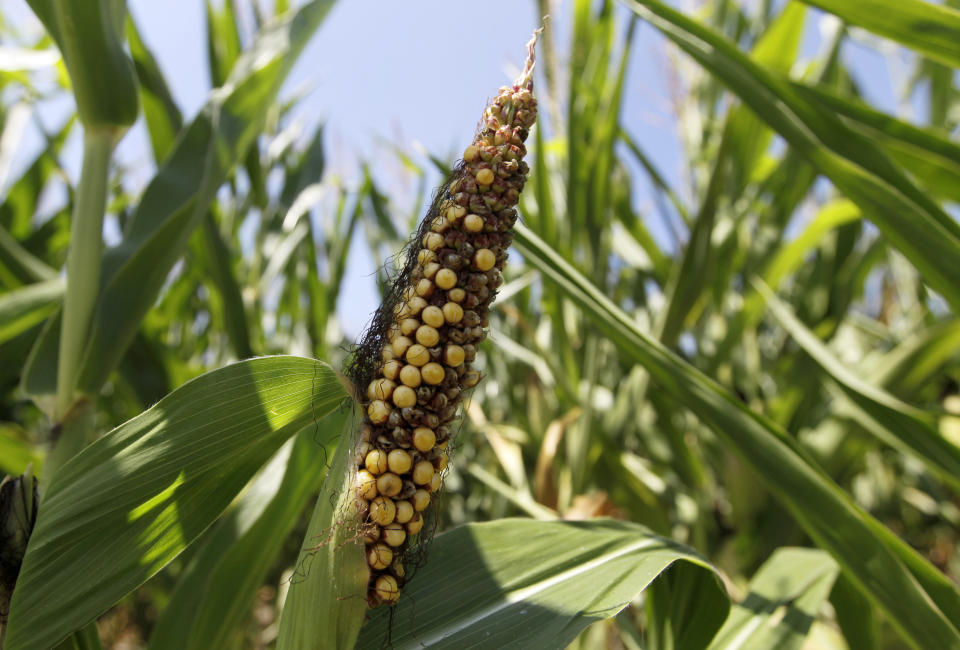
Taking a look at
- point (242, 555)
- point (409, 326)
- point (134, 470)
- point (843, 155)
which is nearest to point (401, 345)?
point (409, 326)

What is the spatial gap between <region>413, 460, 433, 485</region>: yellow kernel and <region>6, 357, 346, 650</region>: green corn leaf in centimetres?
9

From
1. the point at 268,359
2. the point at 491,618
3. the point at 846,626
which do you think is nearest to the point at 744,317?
the point at 846,626

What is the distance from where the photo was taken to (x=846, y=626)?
0.75 metres

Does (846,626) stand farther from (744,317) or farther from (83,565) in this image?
(83,565)

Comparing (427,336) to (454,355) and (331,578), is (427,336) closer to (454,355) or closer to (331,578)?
(454,355)

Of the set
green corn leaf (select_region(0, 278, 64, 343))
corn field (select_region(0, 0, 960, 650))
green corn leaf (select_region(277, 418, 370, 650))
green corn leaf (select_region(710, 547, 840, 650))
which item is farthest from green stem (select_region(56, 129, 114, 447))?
green corn leaf (select_region(710, 547, 840, 650))

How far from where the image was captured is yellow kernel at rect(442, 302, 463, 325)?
0.45m

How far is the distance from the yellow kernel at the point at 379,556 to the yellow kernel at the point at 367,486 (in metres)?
0.04

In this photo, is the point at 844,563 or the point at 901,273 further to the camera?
the point at 901,273

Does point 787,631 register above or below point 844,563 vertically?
below

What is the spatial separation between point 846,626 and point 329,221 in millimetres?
1809

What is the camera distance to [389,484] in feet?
1.45

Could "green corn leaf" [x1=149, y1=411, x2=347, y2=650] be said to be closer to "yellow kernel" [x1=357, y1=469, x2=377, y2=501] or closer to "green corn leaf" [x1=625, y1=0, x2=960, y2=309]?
"yellow kernel" [x1=357, y1=469, x2=377, y2=501]

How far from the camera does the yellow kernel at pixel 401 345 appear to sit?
46 cm
